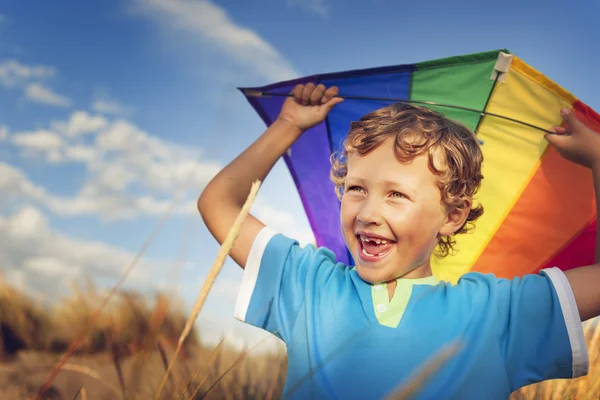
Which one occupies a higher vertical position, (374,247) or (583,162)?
(583,162)

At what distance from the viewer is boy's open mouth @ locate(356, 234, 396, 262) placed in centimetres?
143

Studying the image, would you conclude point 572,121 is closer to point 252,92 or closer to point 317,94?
point 317,94

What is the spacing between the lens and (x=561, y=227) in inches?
80.6

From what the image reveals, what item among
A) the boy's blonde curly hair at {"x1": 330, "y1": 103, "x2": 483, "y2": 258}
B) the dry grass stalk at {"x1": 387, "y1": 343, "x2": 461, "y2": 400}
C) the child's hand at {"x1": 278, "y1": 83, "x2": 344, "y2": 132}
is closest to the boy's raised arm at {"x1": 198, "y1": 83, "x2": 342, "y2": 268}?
the child's hand at {"x1": 278, "y1": 83, "x2": 344, "y2": 132}

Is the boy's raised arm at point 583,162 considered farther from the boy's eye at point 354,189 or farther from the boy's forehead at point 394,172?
the boy's eye at point 354,189

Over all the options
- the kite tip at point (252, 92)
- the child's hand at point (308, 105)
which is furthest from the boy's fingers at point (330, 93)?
the kite tip at point (252, 92)

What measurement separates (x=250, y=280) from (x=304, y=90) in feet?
2.77

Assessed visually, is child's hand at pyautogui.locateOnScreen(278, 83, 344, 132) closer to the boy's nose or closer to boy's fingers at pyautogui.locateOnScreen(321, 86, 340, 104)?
boy's fingers at pyautogui.locateOnScreen(321, 86, 340, 104)

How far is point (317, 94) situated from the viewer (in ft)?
6.53

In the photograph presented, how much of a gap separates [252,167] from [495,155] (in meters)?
1.07

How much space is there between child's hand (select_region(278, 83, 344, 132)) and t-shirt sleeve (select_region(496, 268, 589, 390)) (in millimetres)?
986

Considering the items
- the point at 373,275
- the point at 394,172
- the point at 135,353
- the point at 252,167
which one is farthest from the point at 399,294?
the point at 135,353

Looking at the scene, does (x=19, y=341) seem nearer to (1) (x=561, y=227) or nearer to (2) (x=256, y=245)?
(2) (x=256, y=245)

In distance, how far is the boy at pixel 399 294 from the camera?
1319 millimetres
